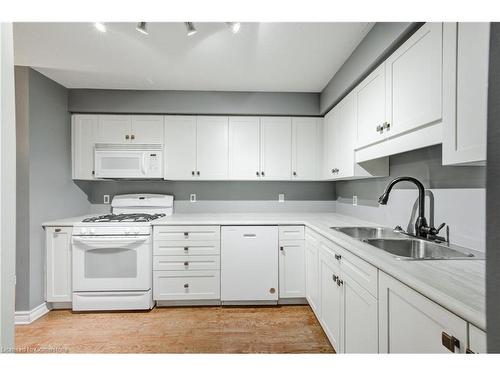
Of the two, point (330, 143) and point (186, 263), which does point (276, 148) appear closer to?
point (330, 143)

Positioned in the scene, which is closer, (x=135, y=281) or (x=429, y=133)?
(x=429, y=133)

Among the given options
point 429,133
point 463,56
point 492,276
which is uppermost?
point 463,56

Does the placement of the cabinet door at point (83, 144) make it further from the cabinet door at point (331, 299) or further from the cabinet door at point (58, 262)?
the cabinet door at point (331, 299)

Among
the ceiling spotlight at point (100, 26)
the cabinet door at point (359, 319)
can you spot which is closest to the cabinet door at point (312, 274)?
the cabinet door at point (359, 319)

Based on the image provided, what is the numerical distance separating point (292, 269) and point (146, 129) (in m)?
2.37

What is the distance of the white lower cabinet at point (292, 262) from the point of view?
2469 millimetres

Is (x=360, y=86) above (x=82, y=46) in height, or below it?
below

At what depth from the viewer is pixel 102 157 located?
8.98ft

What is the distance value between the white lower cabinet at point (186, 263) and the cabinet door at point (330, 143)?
1.42 metres

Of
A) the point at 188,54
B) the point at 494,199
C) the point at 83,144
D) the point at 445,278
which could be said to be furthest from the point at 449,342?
the point at 83,144

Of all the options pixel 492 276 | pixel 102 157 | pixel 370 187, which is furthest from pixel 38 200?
pixel 370 187

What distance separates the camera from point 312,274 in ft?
7.23

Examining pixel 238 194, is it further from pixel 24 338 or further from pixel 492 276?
pixel 492 276
